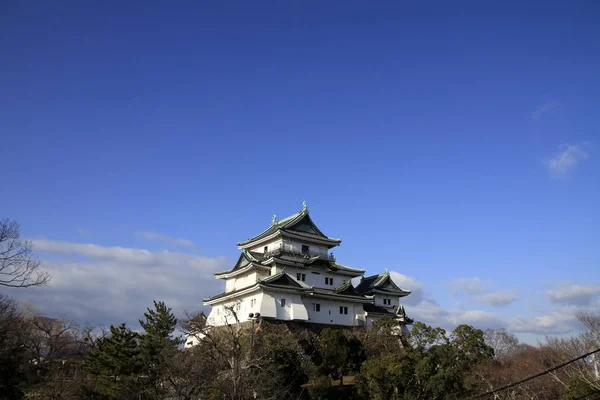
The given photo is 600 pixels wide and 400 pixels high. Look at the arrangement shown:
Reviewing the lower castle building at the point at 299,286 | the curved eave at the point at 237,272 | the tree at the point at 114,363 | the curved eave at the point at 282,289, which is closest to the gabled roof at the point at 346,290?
the lower castle building at the point at 299,286

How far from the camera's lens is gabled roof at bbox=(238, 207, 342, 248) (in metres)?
41.2

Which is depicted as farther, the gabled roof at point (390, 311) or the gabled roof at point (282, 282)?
the gabled roof at point (390, 311)

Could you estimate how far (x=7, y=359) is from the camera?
82.1 feet

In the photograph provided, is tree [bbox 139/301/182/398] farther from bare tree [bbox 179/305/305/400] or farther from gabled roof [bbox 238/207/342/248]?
gabled roof [bbox 238/207/342/248]

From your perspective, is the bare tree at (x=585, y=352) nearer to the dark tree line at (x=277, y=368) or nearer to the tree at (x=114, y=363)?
the dark tree line at (x=277, y=368)

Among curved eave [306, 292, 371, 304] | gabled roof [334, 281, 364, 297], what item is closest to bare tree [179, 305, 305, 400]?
curved eave [306, 292, 371, 304]

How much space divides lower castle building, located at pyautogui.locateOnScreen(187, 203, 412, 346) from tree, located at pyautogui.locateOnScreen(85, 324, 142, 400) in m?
8.81

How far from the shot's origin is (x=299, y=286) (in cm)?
3653

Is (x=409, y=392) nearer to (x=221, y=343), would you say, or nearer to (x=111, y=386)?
Answer: (x=221, y=343)

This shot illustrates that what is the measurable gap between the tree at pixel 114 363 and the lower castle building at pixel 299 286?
347 inches

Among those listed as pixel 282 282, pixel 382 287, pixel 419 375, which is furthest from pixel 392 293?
pixel 419 375

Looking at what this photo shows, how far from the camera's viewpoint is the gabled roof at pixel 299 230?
41228 millimetres

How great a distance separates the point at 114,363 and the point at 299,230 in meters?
19.9

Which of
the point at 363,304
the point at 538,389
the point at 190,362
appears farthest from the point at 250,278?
the point at 538,389
